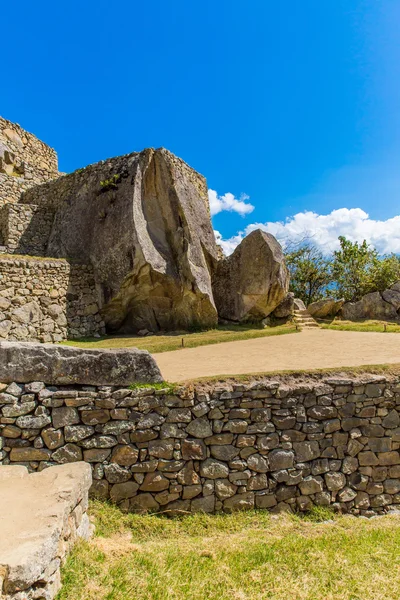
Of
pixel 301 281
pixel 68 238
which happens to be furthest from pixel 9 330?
pixel 301 281

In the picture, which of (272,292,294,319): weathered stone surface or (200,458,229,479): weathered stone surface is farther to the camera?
(272,292,294,319): weathered stone surface

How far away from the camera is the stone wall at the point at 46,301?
12492mm

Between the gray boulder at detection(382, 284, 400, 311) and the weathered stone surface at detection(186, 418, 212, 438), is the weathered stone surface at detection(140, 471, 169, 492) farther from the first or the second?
the gray boulder at detection(382, 284, 400, 311)

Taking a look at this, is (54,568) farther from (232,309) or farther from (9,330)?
(232,309)

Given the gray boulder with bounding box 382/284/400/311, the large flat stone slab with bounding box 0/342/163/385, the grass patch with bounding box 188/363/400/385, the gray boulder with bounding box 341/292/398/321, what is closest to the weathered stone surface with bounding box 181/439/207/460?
the grass patch with bounding box 188/363/400/385

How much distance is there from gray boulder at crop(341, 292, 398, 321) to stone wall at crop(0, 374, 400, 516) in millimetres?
17103

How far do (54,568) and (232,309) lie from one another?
568 inches

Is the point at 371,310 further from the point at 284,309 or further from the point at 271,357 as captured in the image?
the point at 271,357

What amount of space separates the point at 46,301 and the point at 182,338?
5.55m

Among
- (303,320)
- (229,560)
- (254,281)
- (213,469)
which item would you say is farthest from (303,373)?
(303,320)

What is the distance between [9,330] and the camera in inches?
482

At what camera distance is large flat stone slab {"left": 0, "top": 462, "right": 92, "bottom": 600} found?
2617 mm

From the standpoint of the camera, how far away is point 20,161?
794 inches

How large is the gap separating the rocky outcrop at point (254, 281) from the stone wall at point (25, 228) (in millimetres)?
9221
